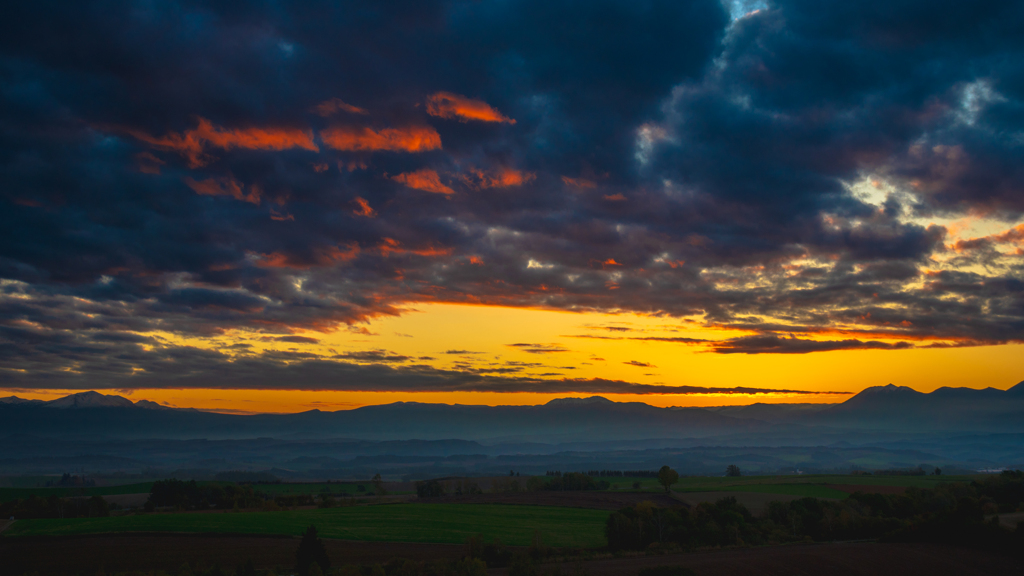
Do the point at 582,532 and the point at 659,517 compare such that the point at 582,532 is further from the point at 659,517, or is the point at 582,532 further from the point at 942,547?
the point at 942,547

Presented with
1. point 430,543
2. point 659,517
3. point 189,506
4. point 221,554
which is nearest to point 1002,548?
point 659,517

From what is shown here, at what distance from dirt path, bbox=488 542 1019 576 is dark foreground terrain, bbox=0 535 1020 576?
67mm

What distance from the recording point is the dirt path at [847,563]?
52.6m

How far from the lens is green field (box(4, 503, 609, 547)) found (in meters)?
89.1

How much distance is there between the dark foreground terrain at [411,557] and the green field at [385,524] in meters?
5.59

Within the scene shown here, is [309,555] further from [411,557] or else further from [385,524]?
[385,524]

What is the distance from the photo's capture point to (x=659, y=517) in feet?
282

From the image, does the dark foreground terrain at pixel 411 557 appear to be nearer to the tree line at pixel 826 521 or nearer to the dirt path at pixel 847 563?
the dirt path at pixel 847 563

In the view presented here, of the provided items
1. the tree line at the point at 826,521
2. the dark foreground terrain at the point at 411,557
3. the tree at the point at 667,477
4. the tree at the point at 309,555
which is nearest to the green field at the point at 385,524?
the dark foreground terrain at the point at 411,557

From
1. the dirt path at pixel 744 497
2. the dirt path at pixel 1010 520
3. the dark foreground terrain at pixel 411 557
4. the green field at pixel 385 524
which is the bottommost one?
the dirt path at pixel 744 497

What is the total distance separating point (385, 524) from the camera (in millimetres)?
100188

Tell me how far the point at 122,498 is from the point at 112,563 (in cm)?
11332

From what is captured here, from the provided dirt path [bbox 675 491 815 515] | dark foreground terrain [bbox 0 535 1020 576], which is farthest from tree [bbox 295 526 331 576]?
dirt path [bbox 675 491 815 515]

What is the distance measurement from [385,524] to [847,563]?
68.0m
